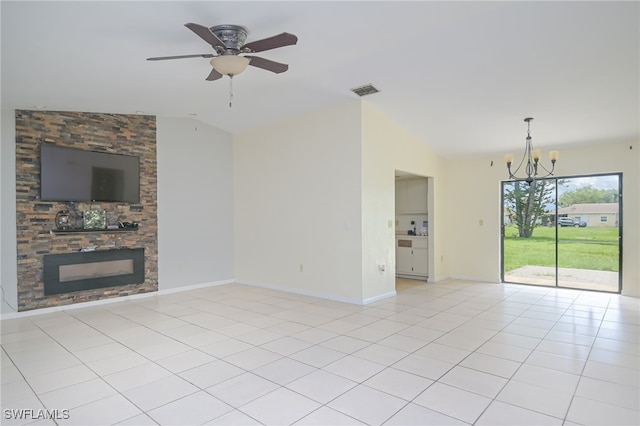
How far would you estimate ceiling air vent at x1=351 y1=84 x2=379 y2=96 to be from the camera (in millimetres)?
4966

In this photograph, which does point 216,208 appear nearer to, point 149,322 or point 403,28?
point 149,322

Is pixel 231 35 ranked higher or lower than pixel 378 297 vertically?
higher

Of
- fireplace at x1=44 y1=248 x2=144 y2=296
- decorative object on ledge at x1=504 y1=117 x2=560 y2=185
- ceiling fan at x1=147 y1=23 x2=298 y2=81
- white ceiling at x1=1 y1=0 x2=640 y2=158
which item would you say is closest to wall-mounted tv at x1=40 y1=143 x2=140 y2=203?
white ceiling at x1=1 y1=0 x2=640 y2=158

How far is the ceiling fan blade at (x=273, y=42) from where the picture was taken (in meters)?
2.83

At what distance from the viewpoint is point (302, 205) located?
247 inches

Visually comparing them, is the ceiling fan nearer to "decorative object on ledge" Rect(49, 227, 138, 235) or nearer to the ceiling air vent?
the ceiling air vent

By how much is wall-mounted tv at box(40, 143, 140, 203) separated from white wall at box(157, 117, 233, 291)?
0.53 metres

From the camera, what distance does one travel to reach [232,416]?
2436mm

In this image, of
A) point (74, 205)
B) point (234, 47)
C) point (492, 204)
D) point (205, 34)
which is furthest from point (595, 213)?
point (74, 205)

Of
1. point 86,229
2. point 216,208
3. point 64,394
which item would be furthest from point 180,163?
point 64,394

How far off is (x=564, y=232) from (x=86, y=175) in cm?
841

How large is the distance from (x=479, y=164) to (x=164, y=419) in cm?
715

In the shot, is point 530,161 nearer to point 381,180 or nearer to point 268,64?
point 381,180

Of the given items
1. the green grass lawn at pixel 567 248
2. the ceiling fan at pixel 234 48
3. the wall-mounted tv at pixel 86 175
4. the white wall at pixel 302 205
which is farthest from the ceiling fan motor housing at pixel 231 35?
the green grass lawn at pixel 567 248
